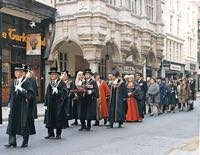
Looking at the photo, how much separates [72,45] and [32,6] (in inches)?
296

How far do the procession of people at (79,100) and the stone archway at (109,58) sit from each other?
7467mm

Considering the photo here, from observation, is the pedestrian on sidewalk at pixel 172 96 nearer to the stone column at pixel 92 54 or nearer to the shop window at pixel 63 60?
the stone column at pixel 92 54

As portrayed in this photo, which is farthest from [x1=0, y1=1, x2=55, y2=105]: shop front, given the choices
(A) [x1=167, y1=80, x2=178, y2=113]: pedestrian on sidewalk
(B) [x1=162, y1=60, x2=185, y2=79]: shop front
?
(B) [x1=162, y1=60, x2=185, y2=79]: shop front

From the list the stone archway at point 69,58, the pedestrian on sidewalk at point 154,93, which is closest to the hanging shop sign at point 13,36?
the stone archway at point 69,58

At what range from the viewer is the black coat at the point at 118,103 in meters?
14.3

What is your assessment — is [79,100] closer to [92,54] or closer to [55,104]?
[55,104]

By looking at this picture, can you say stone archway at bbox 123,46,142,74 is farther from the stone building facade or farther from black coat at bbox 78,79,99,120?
black coat at bbox 78,79,99,120

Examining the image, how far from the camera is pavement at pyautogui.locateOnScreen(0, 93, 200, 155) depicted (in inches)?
374

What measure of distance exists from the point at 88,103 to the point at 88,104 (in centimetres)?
4

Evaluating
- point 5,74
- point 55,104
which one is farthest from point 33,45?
point 55,104

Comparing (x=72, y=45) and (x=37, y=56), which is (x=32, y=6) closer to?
(x=37, y=56)

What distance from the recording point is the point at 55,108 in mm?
11352

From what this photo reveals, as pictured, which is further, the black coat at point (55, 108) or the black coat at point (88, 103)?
the black coat at point (88, 103)

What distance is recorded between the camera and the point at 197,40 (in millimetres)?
58000
